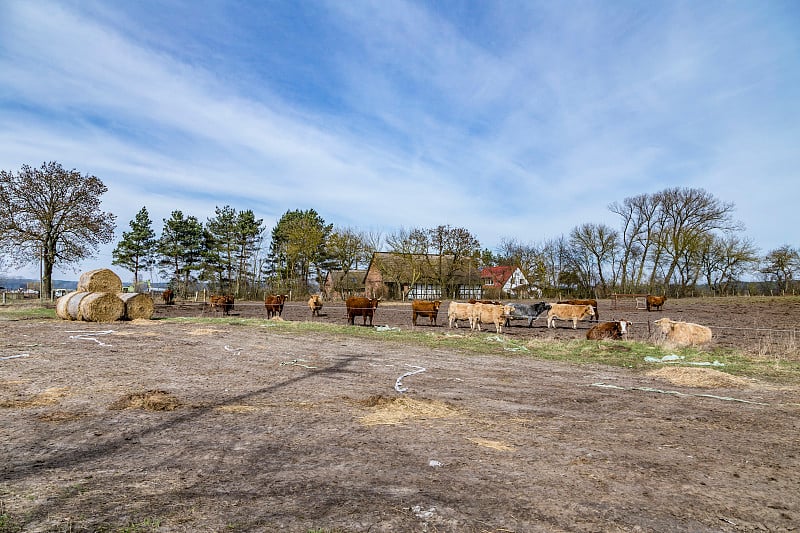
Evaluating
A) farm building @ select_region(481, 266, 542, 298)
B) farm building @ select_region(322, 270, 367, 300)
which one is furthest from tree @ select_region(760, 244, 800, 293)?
farm building @ select_region(322, 270, 367, 300)

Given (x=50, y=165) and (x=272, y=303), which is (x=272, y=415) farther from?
(x=50, y=165)

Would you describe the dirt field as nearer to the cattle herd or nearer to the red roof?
the cattle herd

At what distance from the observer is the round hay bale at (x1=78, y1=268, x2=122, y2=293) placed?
67.9 feet

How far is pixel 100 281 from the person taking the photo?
21141 millimetres

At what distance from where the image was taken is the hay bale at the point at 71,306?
18984mm

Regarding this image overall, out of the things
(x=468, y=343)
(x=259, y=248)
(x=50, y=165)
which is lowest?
(x=468, y=343)

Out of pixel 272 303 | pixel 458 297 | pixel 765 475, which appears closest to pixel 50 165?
pixel 272 303

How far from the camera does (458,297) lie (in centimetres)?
6619

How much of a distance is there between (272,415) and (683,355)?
11576 mm

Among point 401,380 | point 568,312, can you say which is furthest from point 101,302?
point 568,312

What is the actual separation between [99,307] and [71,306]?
1.36 meters

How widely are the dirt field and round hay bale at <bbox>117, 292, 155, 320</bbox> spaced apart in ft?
37.3

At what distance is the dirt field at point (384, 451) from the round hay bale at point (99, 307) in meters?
10.3

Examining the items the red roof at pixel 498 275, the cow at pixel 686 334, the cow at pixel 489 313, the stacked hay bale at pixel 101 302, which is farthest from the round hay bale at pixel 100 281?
the red roof at pixel 498 275
